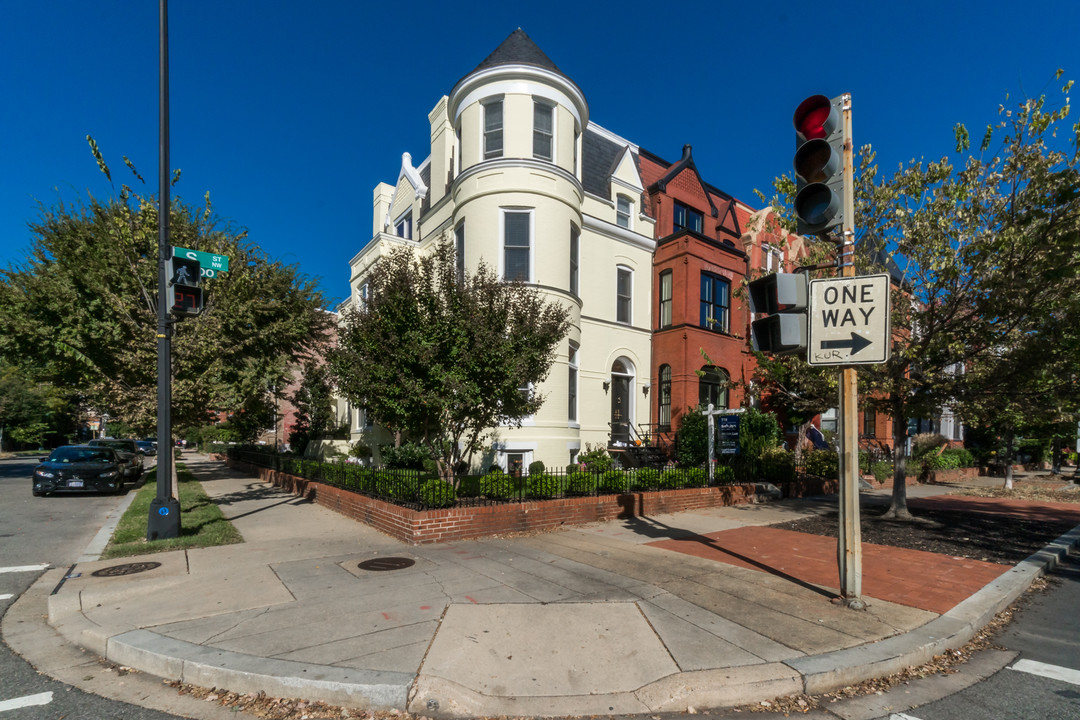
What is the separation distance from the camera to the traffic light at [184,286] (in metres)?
8.22

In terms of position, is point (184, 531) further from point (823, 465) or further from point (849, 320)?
point (823, 465)

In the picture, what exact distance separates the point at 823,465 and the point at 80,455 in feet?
71.4

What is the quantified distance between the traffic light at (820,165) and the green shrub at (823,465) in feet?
45.6

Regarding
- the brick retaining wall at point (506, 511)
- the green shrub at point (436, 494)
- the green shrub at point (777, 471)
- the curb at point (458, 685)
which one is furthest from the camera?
the green shrub at point (777, 471)

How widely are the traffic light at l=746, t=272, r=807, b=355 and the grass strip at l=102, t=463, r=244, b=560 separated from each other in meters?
7.96

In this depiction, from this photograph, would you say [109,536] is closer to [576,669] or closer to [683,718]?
[576,669]

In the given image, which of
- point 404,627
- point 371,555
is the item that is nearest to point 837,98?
point 404,627

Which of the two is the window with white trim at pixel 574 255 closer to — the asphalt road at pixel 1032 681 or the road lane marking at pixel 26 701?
the asphalt road at pixel 1032 681

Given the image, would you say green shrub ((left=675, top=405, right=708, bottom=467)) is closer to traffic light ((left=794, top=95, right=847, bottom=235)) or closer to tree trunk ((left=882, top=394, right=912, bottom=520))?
tree trunk ((left=882, top=394, right=912, bottom=520))

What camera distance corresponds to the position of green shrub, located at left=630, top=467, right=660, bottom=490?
11.7 m

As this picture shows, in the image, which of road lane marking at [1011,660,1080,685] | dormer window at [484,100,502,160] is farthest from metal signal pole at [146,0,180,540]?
road lane marking at [1011,660,1080,685]

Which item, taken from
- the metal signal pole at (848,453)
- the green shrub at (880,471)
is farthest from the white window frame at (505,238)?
the green shrub at (880,471)

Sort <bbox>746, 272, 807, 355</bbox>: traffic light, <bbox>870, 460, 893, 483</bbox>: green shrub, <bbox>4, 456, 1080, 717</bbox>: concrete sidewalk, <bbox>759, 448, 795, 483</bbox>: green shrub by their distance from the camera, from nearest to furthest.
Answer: <bbox>4, 456, 1080, 717</bbox>: concrete sidewalk, <bbox>746, 272, 807, 355</bbox>: traffic light, <bbox>759, 448, 795, 483</bbox>: green shrub, <bbox>870, 460, 893, 483</bbox>: green shrub

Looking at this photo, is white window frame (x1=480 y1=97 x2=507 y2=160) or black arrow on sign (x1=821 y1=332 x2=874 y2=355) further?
white window frame (x1=480 y1=97 x2=507 y2=160)
